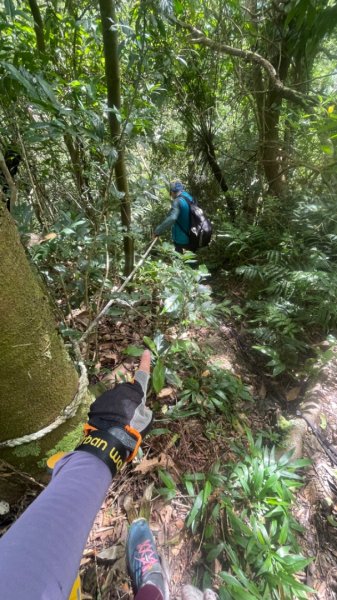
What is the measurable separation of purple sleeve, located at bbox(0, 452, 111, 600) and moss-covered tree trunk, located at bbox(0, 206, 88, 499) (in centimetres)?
24

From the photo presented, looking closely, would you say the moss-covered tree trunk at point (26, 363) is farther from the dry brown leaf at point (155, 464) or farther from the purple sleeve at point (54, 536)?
the dry brown leaf at point (155, 464)

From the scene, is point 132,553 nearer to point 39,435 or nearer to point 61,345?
point 39,435

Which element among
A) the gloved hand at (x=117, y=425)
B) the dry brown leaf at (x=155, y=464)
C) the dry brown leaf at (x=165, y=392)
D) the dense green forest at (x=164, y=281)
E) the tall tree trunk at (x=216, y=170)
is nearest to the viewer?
the gloved hand at (x=117, y=425)

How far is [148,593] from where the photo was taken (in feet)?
4.11

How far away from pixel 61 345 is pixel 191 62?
426 cm

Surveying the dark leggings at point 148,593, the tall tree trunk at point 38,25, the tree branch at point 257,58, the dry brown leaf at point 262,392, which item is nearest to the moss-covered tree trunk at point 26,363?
the dark leggings at point 148,593

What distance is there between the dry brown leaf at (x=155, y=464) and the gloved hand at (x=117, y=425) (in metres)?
0.54

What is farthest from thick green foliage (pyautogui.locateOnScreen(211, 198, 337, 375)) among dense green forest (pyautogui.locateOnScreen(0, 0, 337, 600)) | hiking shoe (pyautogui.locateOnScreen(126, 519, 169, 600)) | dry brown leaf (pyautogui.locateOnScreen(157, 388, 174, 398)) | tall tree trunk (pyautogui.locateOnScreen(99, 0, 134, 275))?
tall tree trunk (pyautogui.locateOnScreen(99, 0, 134, 275))

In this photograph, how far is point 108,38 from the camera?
1364mm

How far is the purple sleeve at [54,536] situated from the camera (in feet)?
2.25

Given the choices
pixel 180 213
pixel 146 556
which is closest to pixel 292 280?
pixel 180 213

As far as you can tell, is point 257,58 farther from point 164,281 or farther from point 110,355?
point 110,355

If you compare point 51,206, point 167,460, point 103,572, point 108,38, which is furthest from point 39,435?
point 108,38

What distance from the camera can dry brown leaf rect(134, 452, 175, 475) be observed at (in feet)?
5.57
